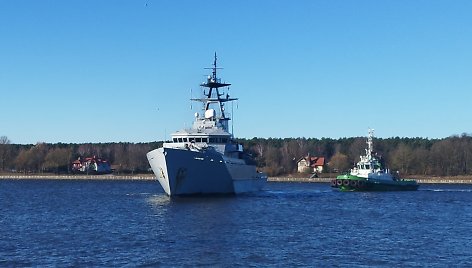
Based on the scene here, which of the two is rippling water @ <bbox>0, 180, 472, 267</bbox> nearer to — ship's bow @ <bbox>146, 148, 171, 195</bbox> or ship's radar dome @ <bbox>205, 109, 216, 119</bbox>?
ship's bow @ <bbox>146, 148, 171, 195</bbox>

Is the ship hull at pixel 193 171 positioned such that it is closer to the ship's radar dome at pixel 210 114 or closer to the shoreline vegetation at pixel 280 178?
the ship's radar dome at pixel 210 114

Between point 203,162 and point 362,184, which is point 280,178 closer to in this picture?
point 362,184

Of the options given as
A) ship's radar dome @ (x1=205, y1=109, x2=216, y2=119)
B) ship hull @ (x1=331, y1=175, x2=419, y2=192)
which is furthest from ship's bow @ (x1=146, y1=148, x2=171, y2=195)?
ship hull @ (x1=331, y1=175, x2=419, y2=192)

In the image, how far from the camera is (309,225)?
165 feet

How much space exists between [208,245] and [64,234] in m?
10.2

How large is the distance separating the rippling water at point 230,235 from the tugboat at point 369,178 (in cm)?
3423

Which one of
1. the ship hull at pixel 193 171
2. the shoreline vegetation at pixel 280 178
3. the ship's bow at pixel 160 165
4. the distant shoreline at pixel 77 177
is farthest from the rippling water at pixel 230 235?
the distant shoreline at pixel 77 177

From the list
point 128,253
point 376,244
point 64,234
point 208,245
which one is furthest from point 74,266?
point 376,244

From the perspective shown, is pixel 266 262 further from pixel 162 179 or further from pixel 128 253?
pixel 162 179

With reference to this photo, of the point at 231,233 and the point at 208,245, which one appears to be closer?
the point at 208,245

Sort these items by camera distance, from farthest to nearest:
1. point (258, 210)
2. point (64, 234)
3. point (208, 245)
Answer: point (258, 210), point (64, 234), point (208, 245)

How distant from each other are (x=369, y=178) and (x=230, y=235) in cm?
6316

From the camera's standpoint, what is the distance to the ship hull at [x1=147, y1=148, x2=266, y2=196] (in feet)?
230

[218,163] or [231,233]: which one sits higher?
[218,163]
